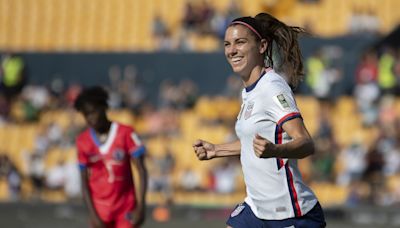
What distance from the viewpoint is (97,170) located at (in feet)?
30.2

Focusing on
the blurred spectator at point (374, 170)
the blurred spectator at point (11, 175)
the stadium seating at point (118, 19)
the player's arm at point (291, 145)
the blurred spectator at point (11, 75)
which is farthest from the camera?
the blurred spectator at point (11, 75)

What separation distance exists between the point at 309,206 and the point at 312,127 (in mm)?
15811

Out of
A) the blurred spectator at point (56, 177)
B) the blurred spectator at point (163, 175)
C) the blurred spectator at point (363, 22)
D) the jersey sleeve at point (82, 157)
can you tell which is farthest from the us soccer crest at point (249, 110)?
the blurred spectator at point (363, 22)

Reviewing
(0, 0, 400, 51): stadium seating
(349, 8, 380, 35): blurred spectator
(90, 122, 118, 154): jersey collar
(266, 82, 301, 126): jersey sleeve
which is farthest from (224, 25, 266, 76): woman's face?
(0, 0, 400, 51): stadium seating

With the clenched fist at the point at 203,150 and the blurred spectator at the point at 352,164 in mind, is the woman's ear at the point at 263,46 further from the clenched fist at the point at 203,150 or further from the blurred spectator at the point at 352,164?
the blurred spectator at the point at 352,164

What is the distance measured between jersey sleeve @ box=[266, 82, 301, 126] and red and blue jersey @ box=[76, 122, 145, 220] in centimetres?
310

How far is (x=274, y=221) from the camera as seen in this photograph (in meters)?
6.52

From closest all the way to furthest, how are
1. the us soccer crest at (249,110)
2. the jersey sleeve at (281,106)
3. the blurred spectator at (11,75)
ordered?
the jersey sleeve at (281,106), the us soccer crest at (249,110), the blurred spectator at (11,75)

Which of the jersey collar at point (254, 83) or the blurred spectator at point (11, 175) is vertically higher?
the jersey collar at point (254, 83)

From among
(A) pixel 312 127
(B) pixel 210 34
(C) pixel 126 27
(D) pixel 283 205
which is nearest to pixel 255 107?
(D) pixel 283 205

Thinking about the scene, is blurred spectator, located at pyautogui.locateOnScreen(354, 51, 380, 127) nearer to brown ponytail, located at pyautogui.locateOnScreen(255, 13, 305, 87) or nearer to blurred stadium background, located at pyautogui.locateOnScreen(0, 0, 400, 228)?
blurred stadium background, located at pyautogui.locateOnScreen(0, 0, 400, 228)

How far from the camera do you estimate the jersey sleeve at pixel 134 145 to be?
9.14 m

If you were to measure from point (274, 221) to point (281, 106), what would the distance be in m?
0.83

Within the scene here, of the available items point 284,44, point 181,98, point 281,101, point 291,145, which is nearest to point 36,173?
point 181,98
